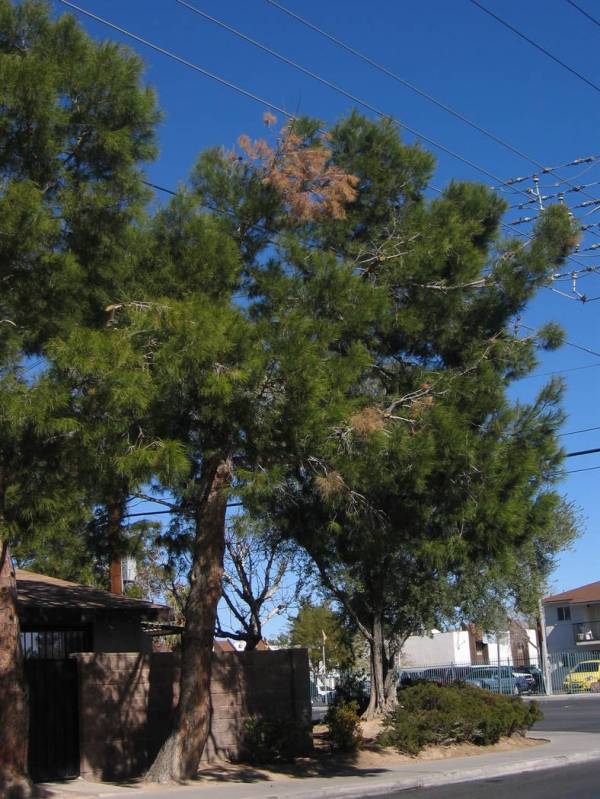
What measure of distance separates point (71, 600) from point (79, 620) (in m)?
0.43

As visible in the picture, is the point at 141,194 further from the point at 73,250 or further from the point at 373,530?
the point at 373,530

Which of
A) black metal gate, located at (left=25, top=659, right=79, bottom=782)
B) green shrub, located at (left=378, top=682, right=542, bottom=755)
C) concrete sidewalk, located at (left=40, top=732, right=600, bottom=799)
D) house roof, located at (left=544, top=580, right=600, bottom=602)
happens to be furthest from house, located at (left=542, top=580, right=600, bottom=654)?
black metal gate, located at (left=25, top=659, right=79, bottom=782)

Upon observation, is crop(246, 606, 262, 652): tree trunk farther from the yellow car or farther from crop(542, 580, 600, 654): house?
crop(542, 580, 600, 654): house

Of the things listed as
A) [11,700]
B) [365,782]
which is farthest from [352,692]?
[11,700]

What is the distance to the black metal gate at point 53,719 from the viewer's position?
15.1m

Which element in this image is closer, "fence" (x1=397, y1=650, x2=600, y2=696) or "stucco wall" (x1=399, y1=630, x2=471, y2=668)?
"fence" (x1=397, y1=650, x2=600, y2=696)

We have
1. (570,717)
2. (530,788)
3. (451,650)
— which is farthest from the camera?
(451,650)

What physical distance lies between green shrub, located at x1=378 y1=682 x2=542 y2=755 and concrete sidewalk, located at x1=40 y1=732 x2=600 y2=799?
618 millimetres

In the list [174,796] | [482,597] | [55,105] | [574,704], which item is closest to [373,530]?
[174,796]

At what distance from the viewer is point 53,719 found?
1540cm

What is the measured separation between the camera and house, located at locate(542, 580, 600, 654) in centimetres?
6556

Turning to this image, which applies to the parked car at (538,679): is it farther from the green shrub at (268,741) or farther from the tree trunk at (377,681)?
the green shrub at (268,741)

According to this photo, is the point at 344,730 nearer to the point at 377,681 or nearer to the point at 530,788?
the point at 377,681

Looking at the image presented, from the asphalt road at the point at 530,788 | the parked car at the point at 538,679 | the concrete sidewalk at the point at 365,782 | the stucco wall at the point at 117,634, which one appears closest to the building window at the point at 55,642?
the stucco wall at the point at 117,634
